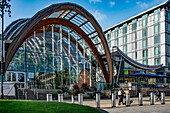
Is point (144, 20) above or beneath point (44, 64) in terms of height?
above

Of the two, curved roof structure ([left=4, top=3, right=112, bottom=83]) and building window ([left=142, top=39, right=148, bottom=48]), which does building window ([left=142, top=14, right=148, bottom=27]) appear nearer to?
building window ([left=142, top=39, right=148, bottom=48])

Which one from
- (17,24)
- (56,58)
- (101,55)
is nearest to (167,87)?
(101,55)

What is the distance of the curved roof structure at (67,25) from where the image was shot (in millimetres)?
31234

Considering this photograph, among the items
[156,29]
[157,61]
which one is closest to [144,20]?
[156,29]

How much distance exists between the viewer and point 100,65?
4428cm

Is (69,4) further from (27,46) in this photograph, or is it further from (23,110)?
(23,110)

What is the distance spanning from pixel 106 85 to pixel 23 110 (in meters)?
28.3

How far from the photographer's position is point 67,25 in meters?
40.8

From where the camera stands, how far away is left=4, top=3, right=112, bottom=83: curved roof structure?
102ft

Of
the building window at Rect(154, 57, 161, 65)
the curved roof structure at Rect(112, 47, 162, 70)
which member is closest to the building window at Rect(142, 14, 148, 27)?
the building window at Rect(154, 57, 161, 65)

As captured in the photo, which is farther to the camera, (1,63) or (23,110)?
(1,63)

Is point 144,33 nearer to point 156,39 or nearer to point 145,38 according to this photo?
point 145,38

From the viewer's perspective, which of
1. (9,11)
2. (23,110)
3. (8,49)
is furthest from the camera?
(8,49)

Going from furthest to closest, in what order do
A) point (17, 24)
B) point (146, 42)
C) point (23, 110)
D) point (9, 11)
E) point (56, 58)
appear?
point (146, 42)
point (17, 24)
point (56, 58)
point (9, 11)
point (23, 110)
